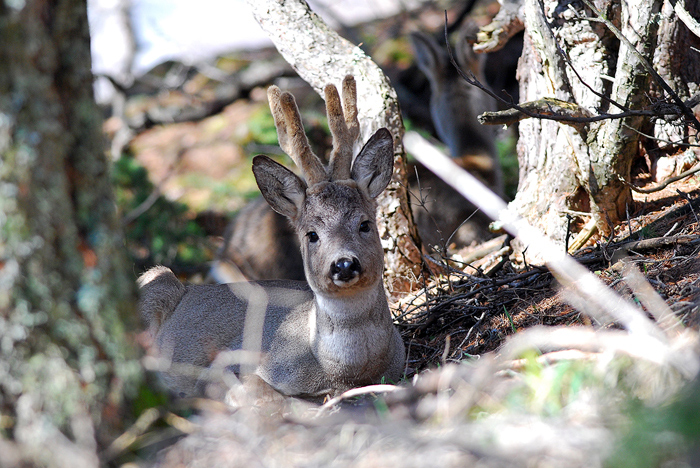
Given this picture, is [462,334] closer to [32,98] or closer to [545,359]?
[545,359]

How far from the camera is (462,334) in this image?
4957 mm

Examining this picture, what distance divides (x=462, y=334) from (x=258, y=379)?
150 cm

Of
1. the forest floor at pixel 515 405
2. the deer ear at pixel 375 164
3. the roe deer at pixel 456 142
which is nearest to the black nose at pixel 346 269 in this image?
the forest floor at pixel 515 405

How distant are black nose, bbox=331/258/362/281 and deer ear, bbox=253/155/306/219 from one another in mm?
849

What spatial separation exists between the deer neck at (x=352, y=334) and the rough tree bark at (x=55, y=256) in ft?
7.38

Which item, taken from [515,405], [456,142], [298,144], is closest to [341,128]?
[298,144]

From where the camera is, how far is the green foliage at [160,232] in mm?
9430

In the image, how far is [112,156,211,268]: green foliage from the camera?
9.43 m

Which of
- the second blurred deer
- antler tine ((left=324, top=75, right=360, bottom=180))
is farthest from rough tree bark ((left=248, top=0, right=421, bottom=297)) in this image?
antler tine ((left=324, top=75, right=360, bottom=180))

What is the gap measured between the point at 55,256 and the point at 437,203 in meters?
7.09

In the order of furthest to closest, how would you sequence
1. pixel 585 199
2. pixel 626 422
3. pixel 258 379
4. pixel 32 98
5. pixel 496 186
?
1. pixel 496 186
2. pixel 585 199
3. pixel 258 379
4. pixel 32 98
5. pixel 626 422

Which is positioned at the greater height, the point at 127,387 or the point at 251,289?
the point at 127,387

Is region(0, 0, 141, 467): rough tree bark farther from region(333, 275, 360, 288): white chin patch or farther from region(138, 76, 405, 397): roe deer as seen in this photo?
region(138, 76, 405, 397): roe deer

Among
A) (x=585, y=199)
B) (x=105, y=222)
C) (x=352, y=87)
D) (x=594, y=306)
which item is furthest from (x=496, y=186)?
(x=105, y=222)
